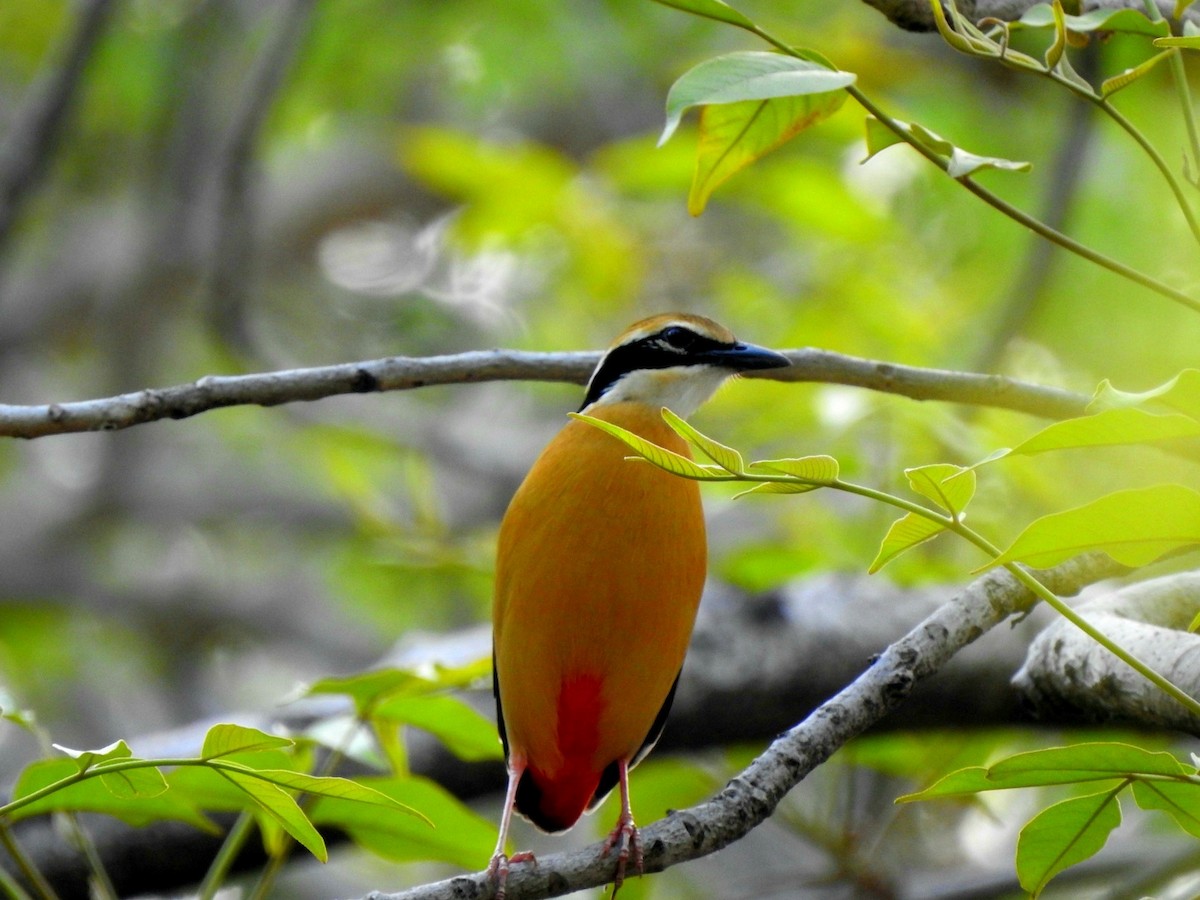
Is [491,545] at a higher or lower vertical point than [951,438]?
lower

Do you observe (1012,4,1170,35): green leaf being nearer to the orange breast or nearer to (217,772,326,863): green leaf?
the orange breast

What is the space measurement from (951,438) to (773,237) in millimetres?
5752

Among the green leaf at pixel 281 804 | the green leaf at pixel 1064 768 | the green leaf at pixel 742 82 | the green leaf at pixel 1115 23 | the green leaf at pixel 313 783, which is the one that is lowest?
the green leaf at pixel 281 804

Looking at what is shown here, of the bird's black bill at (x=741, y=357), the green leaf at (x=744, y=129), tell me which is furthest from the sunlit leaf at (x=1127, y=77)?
the bird's black bill at (x=741, y=357)

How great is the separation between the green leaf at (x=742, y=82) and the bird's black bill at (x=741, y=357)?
1.25 meters

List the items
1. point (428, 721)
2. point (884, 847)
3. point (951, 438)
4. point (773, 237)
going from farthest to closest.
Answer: point (773, 237) → point (884, 847) → point (951, 438) → point (428, 721)

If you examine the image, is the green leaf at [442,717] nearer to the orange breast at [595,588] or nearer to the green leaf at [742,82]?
the orange breast at [595,588]

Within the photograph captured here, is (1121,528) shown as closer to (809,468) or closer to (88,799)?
(809,468)

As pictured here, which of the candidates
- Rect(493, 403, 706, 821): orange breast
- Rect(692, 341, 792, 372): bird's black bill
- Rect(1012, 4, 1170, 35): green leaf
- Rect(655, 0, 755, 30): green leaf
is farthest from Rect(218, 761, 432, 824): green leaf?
Rect(692, 341, 792, 372): bird's black bill

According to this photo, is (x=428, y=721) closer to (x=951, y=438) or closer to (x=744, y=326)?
(x=951, y=438)

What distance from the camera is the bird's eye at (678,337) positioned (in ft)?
12.6

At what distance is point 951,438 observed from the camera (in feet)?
12.2

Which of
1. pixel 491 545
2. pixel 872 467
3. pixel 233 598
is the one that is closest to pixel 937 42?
pixel 872 467

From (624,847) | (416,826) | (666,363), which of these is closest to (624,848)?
(624,847)
